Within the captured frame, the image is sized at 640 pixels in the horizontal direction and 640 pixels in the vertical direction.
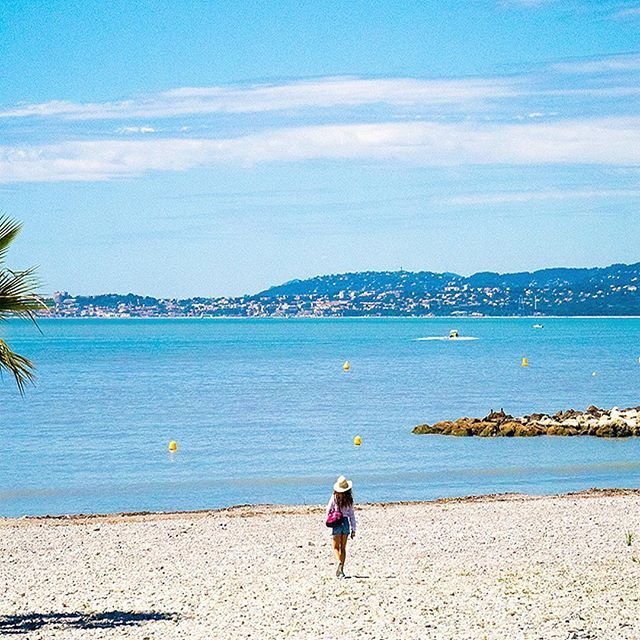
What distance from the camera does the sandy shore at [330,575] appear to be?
1370 cm

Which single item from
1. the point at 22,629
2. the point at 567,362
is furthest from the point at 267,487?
the point at 567,362

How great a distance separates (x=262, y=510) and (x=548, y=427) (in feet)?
65.5

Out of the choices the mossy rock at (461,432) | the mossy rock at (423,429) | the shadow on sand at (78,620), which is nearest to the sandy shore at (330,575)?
the shadow on sand at (78,620)

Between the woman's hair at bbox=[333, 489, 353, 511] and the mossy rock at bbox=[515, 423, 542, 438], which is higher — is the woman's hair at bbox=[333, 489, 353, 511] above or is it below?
above

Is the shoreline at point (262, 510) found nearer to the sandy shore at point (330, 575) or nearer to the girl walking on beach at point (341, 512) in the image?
the sandy shore at point (330, 575)

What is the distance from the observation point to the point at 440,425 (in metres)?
43.6

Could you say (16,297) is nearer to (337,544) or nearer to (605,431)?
(337,544)

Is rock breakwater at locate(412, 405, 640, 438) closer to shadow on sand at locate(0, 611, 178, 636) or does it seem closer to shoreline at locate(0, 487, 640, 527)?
shoreline at locate(0, 487, 640, 527)

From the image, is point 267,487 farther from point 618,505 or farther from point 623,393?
point 623,393

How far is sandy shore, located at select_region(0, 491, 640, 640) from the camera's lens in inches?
539

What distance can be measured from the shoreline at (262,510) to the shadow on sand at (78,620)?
9786 millimetres

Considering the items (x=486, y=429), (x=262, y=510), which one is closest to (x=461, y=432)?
(x=486, y=429)

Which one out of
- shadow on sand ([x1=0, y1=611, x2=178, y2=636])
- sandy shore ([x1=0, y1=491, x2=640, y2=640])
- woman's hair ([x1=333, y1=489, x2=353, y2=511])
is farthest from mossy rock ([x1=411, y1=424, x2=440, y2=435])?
shadow on sand ([x1=0, y1=611, x2=178, y2=636])

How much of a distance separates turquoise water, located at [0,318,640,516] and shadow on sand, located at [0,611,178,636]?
42.8 ft
